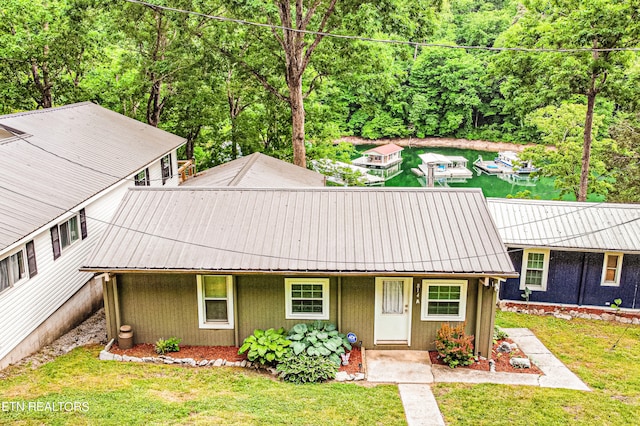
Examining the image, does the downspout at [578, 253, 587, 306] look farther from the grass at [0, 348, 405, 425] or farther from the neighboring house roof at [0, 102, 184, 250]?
the neighboring house roof at [0, 102, 184, 250]

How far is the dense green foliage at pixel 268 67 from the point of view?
1877 cm

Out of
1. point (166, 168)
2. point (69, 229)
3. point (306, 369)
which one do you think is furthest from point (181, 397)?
point (166, 168)

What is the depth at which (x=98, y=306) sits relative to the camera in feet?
46.1

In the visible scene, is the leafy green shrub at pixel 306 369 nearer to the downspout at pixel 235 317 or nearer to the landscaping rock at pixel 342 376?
the landscaping rock at pixel 342 376

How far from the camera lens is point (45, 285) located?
36.8 feet

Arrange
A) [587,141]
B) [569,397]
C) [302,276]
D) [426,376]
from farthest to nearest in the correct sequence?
[587,141]
[302,276]
[426,376]
[569,397]

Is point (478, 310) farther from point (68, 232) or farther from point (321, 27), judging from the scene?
point (321, 27)

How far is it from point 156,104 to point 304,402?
70.2ft

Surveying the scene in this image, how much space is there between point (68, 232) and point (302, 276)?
615 centimetres


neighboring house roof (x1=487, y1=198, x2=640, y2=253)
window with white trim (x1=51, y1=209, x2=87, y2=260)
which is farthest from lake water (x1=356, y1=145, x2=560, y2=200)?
window with white trim (x1=51, y1=209, x2=87, y2=260)

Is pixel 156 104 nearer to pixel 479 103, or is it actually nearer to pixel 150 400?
pixel 150 400

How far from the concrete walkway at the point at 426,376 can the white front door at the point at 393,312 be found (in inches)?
12.0

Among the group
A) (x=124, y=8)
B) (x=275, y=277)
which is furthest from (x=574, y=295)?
(x=124, y=8)

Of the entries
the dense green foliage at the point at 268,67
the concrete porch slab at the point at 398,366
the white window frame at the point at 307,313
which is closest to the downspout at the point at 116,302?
the white window frame at the point at 307,313
